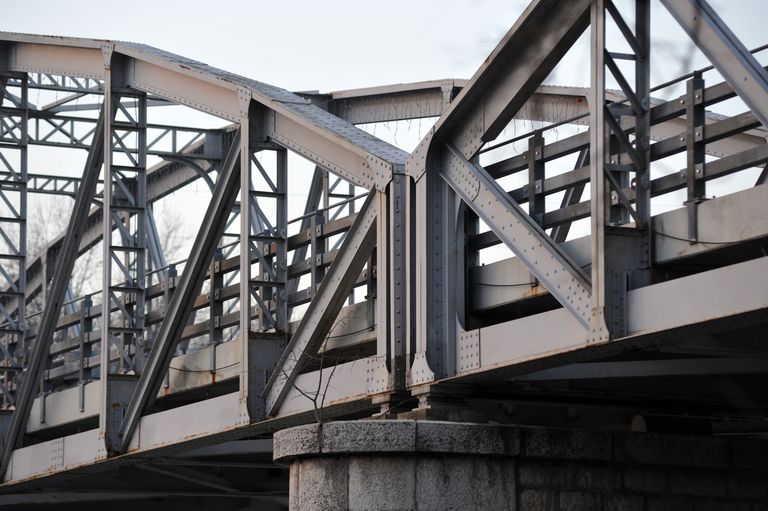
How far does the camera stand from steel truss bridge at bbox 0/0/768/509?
11570mm

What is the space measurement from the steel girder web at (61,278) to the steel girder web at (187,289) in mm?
3516

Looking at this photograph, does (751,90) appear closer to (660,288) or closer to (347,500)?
(660,288)

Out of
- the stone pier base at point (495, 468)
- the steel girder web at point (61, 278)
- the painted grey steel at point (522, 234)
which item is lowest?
the stone pier base at point (495, 468)

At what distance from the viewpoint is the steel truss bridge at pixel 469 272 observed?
1157 centimetres

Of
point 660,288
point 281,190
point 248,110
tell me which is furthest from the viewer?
point 281,190

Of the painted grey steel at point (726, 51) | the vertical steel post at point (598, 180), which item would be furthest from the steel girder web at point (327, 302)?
the painted grey steel at point (726, 51)

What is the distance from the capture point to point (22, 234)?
27.6m

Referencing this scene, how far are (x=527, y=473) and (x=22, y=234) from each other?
1662 cm

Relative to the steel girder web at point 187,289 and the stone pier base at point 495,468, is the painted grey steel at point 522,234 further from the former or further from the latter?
the steel girder web at point 187,289

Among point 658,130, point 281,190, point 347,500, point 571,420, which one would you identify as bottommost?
point 347,500

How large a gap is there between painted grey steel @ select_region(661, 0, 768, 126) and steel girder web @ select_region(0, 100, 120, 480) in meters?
12.6

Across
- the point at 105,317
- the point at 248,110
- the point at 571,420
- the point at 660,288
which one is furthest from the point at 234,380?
the point at 660,288

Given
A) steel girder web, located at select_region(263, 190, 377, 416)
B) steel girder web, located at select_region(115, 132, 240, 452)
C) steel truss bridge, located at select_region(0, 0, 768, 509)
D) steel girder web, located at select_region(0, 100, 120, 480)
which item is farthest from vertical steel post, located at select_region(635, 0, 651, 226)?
steel girder web, located at select_region(0, 100, 120, 480)

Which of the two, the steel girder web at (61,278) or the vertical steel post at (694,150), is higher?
the steel girder web at (61,278)
